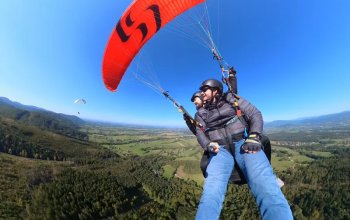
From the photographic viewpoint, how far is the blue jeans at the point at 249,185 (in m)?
3.51

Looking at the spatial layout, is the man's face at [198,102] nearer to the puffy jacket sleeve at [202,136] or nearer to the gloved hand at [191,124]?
the puffy jacket sleeve at [202,136]

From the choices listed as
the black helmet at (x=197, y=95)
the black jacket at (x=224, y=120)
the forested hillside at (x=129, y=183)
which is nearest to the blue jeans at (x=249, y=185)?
the black jacket at (x=224, y=120)

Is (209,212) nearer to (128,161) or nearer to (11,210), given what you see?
(11,210)

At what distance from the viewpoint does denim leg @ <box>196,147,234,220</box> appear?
12.2ft

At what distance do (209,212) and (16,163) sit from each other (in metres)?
164

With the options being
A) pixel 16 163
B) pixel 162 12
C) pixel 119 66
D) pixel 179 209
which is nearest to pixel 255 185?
pixel 162 12

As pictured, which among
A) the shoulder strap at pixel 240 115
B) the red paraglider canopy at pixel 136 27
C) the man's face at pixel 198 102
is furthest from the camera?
the red paraglider canopy at pixel 136 27

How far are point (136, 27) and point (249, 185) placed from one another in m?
6.28

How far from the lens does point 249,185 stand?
439cm

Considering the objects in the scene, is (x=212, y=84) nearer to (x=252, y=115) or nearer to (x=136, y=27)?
(x=252, y=115)

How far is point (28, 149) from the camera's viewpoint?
6348 inches

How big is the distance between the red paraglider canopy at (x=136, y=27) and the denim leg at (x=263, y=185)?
5035 millimetres

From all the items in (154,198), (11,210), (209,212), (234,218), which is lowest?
(234,218)

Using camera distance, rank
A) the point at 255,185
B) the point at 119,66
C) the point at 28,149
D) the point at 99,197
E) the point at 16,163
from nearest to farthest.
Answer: the point at 255,185 → the point at 119,66 → the point at 99,197 → the point at 16,163 → the point at 28,149
